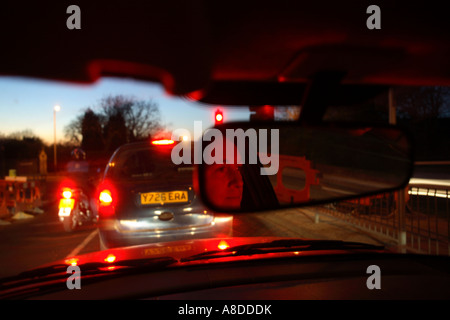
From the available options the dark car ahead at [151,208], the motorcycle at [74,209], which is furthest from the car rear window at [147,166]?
the motorcycle at [74,209]

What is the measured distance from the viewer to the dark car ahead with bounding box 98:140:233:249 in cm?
496

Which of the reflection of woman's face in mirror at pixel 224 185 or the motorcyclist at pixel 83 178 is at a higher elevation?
the reflection of woman's face in mirror at pixel 224 185

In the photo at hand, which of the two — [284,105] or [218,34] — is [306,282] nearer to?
[284,105]

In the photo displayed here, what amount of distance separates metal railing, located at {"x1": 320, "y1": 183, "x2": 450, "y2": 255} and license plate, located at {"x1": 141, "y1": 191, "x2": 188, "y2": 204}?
8.81 ft

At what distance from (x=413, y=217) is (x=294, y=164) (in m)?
3.98

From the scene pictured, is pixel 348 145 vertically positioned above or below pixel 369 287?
above

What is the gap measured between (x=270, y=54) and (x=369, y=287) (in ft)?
5.13

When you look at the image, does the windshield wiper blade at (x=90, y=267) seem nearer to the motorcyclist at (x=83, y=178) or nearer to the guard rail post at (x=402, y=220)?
the guard rail post at (x=402, y=220)

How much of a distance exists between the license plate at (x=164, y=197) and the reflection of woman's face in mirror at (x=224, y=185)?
99.4 inches

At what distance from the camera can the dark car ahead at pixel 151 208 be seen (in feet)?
16.3

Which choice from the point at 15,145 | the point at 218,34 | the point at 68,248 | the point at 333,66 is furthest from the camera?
the point at 15,145

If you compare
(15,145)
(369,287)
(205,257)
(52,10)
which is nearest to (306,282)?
(369,287)

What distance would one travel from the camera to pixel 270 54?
6.30ft
